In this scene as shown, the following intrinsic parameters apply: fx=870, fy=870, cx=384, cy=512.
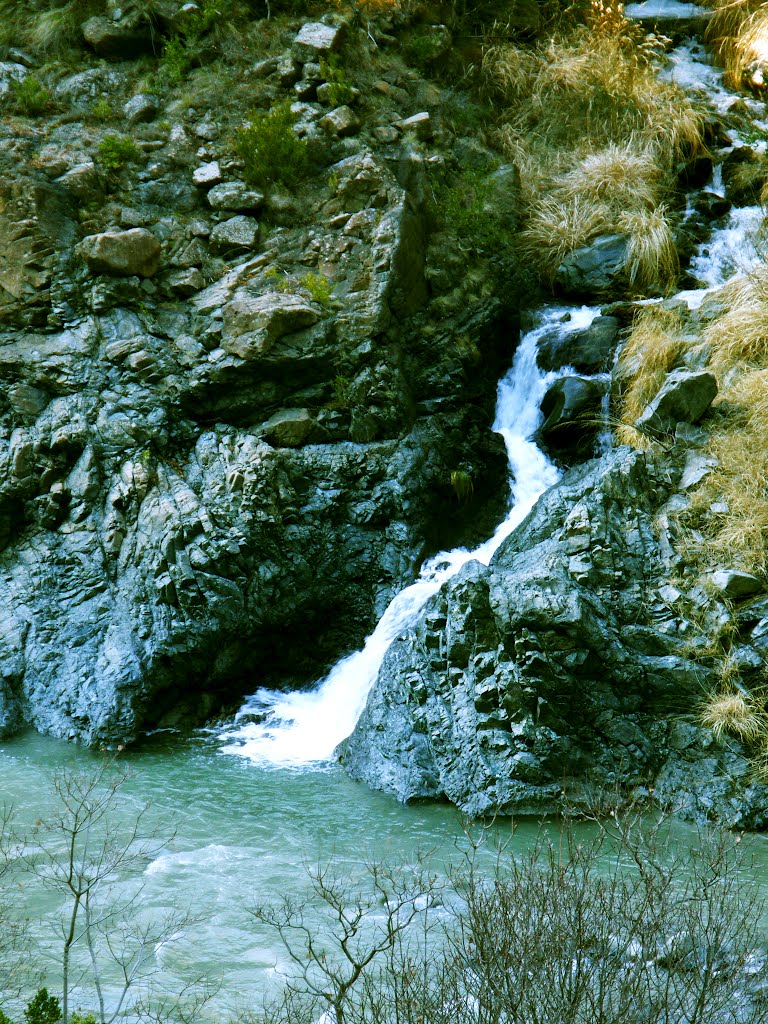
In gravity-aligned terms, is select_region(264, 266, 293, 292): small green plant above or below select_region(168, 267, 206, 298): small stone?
above

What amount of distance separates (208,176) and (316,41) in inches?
87.4

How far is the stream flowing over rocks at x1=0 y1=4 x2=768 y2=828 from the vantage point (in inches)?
240

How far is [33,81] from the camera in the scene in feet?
30.2

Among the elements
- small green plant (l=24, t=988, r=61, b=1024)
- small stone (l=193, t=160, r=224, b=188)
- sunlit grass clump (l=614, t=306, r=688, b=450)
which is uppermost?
small stone (l=193, t=160, r=224, b=188)

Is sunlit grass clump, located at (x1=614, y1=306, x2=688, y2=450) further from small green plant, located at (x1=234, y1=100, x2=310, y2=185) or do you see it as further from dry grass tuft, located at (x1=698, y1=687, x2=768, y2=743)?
small green plant, located at (x1=234, y1=100, x2=310, y2=185)

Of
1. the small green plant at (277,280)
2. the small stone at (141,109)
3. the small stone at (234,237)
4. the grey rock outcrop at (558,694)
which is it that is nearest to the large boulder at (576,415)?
the grey rock outcrop at (558,694)

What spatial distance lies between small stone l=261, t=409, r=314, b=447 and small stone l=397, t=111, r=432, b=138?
3955 mm

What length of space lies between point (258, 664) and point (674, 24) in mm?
10604

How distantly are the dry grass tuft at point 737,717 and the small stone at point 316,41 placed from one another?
8.05 metres

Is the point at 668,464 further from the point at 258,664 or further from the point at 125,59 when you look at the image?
the point at 125,59

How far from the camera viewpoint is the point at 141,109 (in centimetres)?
932

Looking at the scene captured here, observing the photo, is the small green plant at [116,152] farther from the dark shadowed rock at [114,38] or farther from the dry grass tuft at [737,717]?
the dry grass tuft at [737,717]

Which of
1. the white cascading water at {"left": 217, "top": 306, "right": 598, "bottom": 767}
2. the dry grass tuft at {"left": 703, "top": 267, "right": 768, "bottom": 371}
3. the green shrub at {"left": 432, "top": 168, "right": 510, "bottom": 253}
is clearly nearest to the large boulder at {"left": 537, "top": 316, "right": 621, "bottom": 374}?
the white cascading water at {"left": 217, "top": 306, "right": 598, "bottom": 767}

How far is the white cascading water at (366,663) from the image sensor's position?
23.2 feet
